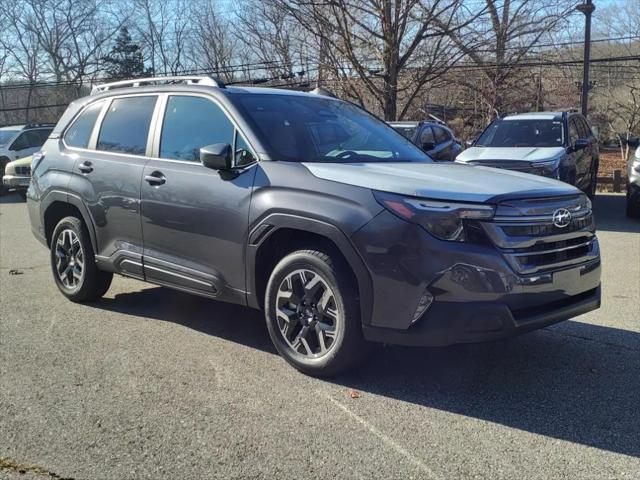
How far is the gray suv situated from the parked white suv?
1505cm

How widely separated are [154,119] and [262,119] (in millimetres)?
1105

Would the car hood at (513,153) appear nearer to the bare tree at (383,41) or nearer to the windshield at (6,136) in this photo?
the bare tree at (383,41)

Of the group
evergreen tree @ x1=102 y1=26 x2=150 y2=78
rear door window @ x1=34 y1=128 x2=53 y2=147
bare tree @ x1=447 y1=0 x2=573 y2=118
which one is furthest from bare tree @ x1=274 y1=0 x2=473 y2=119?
evergreen tree @ x1=102 y1=26 x2=150 y2=78

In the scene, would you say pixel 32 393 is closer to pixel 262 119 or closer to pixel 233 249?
pixel 233 249

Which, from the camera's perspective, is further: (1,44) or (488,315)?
(1,44)

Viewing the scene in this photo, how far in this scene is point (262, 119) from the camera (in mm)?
4742

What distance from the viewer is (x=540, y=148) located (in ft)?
36.5

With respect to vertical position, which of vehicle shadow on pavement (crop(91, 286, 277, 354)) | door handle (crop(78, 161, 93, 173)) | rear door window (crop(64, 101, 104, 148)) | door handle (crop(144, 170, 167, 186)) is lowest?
vehicle shadow on pavement (crop(91, 286, 277, 354))

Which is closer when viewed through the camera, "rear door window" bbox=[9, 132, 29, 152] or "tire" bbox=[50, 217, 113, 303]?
"tire" bbox=[50, 217, 113, 303]

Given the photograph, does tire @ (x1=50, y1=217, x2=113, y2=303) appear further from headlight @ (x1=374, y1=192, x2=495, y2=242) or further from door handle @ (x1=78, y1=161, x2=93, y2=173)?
headlight @ (x1=374, y1=192, x2=495, y2=242)

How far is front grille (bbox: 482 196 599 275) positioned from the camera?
12.0ft

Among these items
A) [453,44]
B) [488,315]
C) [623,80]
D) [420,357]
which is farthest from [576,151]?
[623,80]

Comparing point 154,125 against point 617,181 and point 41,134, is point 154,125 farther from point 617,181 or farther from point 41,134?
point 41,134

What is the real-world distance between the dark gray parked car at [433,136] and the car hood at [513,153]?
1206 millimetres
